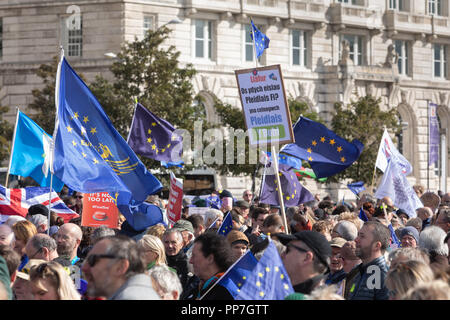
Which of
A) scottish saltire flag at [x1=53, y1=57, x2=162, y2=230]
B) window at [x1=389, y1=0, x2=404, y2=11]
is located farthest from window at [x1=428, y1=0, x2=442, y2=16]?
scottish saltire flag at [x1=53, y1=57, x2=162, y2=230]

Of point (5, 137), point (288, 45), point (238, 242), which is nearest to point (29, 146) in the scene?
point (238, 242)

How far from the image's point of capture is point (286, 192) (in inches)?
745

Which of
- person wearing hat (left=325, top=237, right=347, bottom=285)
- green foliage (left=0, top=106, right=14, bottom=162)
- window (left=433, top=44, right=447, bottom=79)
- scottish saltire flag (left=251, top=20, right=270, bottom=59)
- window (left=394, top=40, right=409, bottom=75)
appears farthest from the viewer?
window (left=433, top=44, right=447, bottom=79)

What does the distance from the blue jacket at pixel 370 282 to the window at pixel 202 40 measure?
1399 inches

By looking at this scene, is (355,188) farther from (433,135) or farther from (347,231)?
(433,135)

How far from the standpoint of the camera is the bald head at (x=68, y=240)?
34.5ft

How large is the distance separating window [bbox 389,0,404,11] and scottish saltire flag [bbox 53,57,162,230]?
42033mm

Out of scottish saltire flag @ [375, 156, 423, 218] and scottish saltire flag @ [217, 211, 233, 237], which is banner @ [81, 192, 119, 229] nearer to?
scottish saltire flag @ [217, 211, 233, 237]

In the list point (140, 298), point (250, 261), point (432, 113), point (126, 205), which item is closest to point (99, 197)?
point (126, 205)

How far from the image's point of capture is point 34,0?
42781 mm

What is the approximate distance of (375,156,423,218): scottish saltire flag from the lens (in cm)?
1877

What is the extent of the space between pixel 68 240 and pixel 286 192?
8833mm
